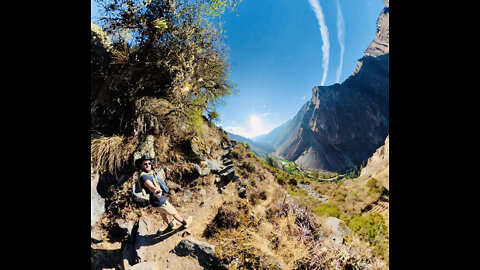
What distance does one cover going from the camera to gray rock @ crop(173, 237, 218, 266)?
3008mm

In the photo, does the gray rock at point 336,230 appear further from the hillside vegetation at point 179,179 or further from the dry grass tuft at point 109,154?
the dry grass tuft at point 109,154

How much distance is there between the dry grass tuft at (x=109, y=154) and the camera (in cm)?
488

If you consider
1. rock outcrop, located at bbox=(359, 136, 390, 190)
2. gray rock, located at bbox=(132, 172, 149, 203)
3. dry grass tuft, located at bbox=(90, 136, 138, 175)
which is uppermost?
dry grass tuft, located at bbox=(90, 136, 138, 175)

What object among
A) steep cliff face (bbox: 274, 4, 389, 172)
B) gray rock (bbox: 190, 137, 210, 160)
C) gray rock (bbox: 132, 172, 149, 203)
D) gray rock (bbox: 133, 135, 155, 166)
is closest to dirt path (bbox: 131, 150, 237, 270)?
gray rock (bbox: 132, 172, 149, 203)

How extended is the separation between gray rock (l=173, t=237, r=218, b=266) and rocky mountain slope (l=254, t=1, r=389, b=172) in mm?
107601

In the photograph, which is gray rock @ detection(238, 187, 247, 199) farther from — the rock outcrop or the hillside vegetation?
the rock outcrop

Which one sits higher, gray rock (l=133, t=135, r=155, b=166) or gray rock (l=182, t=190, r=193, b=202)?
gray rock (l=133, t=135, r=155, b=166)

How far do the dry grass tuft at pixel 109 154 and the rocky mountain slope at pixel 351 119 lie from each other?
107994 mm

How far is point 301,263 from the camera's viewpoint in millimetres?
2865

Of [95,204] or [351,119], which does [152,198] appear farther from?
[351,119]

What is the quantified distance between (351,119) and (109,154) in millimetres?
127906
